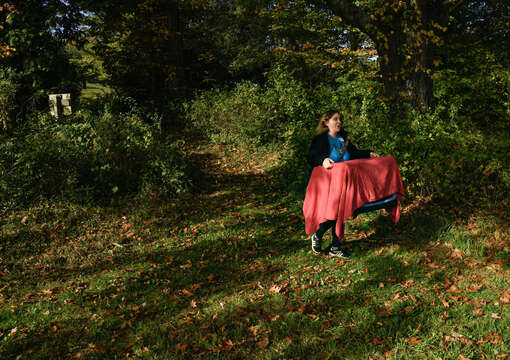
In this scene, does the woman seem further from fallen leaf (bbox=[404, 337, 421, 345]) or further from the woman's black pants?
fallen leaf (bbox=[404, 337, 421, 345])

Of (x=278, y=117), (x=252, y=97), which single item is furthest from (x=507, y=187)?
(x=252, y=97)

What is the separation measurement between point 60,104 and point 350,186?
9870mm

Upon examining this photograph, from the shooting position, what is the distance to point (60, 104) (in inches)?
423

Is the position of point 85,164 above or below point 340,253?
above

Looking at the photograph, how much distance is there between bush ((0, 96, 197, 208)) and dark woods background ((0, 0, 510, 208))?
0.10 feet

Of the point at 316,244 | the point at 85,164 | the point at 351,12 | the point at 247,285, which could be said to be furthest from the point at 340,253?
the point at 85,164

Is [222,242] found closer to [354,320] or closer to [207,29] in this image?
[354,320]

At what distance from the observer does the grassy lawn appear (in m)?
3.65

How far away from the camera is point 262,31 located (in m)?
20.2

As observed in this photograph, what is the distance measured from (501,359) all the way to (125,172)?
7.81 m

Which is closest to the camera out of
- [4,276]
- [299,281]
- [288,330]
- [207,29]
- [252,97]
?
[288,330]

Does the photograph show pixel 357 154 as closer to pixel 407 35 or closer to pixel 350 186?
pixel 350 186

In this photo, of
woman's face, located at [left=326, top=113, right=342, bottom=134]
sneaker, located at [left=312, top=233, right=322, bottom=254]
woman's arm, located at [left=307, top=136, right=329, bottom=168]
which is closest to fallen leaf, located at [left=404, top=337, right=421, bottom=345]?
sneaker, located at [left=312, top=233, right=322, bottom=254]

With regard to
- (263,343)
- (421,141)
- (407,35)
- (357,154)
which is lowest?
(263,343)
